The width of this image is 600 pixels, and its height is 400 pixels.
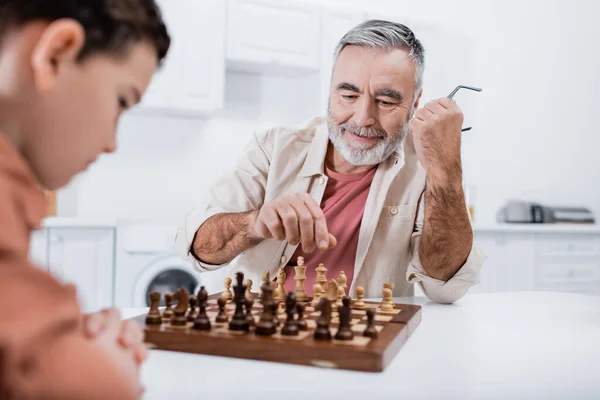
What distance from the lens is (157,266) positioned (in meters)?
3.21

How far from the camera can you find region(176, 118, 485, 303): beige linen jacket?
1.76m

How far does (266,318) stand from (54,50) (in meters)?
0.54

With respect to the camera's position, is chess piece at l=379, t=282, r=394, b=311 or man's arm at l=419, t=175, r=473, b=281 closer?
chess piece at l=379, t=282, r=394, b=311

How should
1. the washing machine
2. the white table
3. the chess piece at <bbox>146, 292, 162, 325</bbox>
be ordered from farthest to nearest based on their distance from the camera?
the washing machine, the chess piece at <bbox>146, 292, 162, 325</bbox>, the white table

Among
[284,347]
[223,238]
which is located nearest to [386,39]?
[223,238]

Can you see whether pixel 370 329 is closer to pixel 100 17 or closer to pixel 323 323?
pixel 323 323

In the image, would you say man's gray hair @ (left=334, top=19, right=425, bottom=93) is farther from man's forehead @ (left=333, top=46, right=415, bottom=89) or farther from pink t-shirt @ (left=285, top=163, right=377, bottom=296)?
pink t-shirt @ (left=285, top=163, right=377, bottom=296)

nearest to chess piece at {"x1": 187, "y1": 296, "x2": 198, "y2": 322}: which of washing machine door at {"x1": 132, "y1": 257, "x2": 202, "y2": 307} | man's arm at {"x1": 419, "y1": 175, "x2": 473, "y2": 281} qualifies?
man's arm at {"x1": 419, "y1": 175, "x2": 473, "y2": 281}

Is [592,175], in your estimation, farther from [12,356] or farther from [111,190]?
[12,356]

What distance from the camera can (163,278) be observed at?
3.31m

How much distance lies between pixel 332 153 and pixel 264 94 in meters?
2.39

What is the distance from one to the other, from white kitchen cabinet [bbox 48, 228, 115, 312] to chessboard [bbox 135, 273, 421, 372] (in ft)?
7.43

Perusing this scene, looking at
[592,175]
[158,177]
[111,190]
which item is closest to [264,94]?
[158,177]

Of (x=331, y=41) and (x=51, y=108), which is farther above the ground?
(x=331, y=41)
